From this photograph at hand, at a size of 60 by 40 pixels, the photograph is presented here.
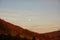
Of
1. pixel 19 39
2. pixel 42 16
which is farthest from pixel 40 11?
pixel 19 39

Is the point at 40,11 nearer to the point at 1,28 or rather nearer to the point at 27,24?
the point at 27,24

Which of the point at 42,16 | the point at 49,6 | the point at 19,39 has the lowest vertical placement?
the point at 19,39

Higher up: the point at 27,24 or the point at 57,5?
the point at 57,5

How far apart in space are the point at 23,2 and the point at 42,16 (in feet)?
0.99

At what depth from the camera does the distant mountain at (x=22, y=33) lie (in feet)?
5.06

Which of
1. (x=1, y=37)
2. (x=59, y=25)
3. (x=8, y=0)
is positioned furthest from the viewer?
(x=59, y=25)

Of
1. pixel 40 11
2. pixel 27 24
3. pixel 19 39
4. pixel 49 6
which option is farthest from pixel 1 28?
pixel 49 6

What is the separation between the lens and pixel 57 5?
194cm

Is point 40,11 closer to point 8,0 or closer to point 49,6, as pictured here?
point 49,6

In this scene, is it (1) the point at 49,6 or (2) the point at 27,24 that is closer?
(2) the point at 27,24

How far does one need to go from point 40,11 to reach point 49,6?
145 mm

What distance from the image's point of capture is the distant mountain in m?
1.54

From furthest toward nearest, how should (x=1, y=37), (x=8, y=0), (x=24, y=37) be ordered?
(x=8, y=0) < (x=24, y=37) < (x=1, y=37)

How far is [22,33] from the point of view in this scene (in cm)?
164
